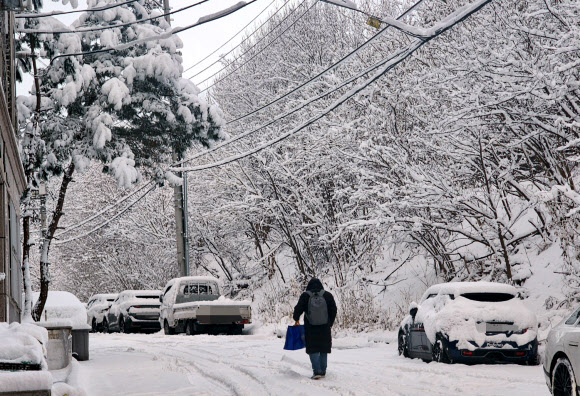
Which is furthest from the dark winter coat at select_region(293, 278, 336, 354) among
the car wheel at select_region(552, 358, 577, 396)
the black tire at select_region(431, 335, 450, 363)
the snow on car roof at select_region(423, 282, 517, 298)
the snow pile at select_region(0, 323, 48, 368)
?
the snow pile at select_region(0, 323, 48, 368)

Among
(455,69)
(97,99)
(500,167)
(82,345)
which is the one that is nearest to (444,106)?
(500,167)

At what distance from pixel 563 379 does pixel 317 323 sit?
16.4ft

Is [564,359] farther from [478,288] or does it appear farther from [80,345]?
[80,345]

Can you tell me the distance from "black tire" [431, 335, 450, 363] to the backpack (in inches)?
89.3

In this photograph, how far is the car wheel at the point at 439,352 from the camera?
46.7ft

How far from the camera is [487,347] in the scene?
550 inches

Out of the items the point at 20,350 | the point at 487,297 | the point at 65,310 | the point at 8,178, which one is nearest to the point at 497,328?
the point at 487,297

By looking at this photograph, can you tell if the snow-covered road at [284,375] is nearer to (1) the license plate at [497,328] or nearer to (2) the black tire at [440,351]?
(2) the black tire at [440,351]

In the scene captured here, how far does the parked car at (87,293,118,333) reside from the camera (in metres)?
32.3

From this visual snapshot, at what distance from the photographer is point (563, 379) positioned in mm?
8969

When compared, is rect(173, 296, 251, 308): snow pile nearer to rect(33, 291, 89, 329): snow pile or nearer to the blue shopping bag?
rect(33, 291, 89, 329): snow pile

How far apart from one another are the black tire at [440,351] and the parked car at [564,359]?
477 centimetres

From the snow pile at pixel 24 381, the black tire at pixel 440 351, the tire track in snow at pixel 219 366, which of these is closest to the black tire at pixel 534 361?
the black tire at pixel 440 351

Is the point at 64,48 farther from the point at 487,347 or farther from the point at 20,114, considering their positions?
the point at 487,347
